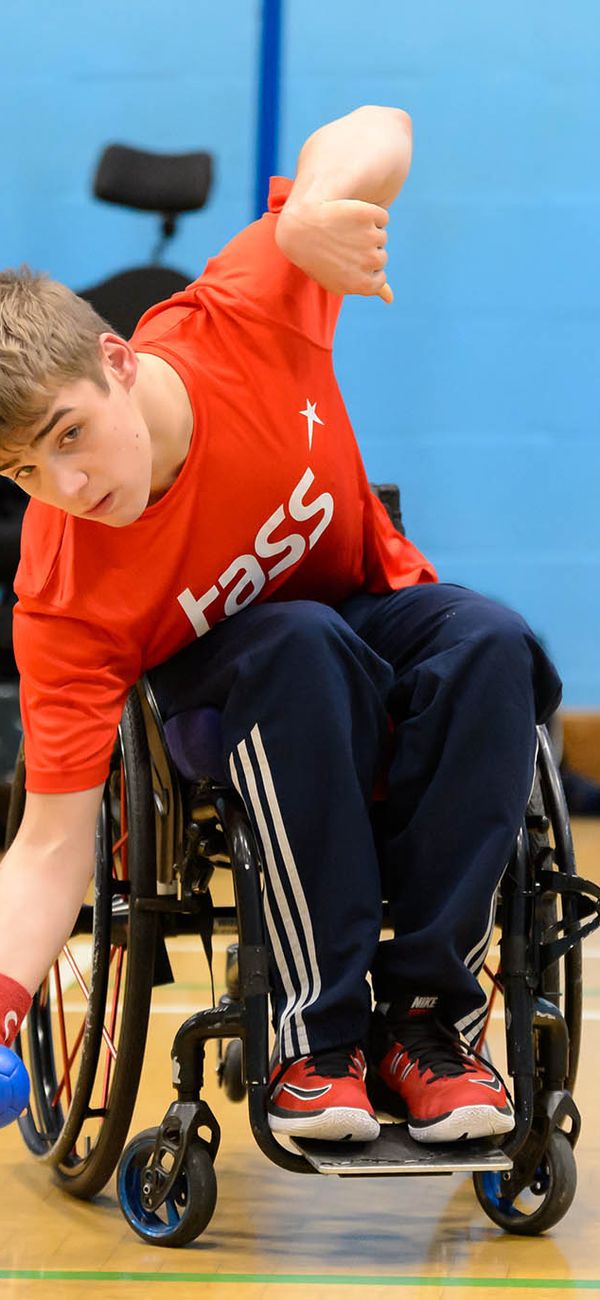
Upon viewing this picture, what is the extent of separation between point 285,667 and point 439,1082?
37 centimetres

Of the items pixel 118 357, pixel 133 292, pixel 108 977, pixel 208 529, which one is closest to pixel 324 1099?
pixel 108 977

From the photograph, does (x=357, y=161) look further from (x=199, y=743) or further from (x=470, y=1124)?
(x=470, y=1124)

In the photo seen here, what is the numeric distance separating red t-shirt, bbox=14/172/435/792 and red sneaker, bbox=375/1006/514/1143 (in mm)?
353

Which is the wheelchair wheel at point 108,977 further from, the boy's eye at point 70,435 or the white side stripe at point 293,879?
the boy's eye at point 70,435

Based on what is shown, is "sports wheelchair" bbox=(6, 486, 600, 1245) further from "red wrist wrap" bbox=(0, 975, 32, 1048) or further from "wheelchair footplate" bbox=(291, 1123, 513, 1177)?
"red wrist wrap" bbox=(0, 975, 32, 1048)

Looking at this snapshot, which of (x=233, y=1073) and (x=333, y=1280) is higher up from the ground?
(x=333, y=1280)

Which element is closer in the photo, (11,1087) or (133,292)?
(11,1087)

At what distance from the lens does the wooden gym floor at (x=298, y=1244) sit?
1.45 m

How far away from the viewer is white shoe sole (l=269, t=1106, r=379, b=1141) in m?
1.40

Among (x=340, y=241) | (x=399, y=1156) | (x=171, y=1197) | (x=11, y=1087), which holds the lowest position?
(x=171, y=1197)

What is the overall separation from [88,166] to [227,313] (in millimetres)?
2486

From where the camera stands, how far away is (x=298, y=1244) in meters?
1.56

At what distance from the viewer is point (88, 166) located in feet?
12.9

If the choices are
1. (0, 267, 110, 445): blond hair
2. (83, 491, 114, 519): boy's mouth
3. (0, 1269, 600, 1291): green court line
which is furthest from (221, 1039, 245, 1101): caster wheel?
(0, 267, 110, 445): blond hair
